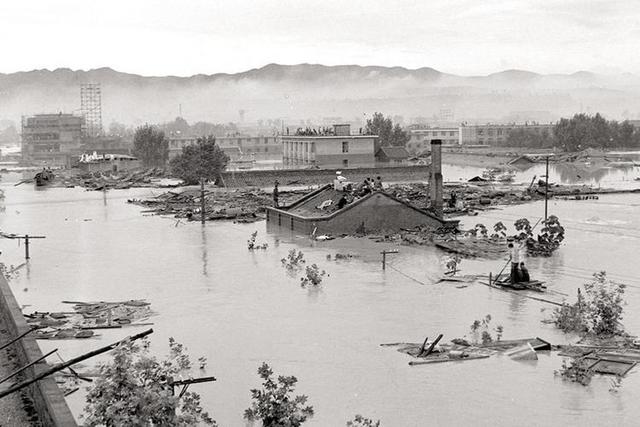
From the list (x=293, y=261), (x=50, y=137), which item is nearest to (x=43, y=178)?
(x=293, y=261)

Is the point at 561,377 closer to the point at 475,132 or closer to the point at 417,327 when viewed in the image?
the point at 417,327

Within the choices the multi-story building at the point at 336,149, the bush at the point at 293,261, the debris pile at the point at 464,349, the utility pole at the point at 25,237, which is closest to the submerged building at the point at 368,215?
the bush at the point at 293,261

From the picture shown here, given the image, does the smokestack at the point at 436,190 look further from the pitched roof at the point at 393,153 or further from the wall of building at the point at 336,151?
the pitched roof at the point at 393,153

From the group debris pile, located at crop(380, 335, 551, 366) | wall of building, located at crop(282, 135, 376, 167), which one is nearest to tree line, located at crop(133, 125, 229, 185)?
wall of building, located at crop(282, 135, 376, 167)

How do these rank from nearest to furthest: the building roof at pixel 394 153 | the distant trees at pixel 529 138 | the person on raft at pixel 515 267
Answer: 1. the person on raft at pixel 515 267
2. the building roof at pixel 394 153
3. the distant trees at pixel 529 138

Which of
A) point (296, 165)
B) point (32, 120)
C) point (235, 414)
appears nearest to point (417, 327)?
point (235, 414)

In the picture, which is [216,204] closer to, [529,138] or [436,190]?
[436,190]

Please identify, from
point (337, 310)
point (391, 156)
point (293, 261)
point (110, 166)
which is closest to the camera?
point (337, 310)

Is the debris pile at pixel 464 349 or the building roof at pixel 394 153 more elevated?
the building roof at pixel 394 153
